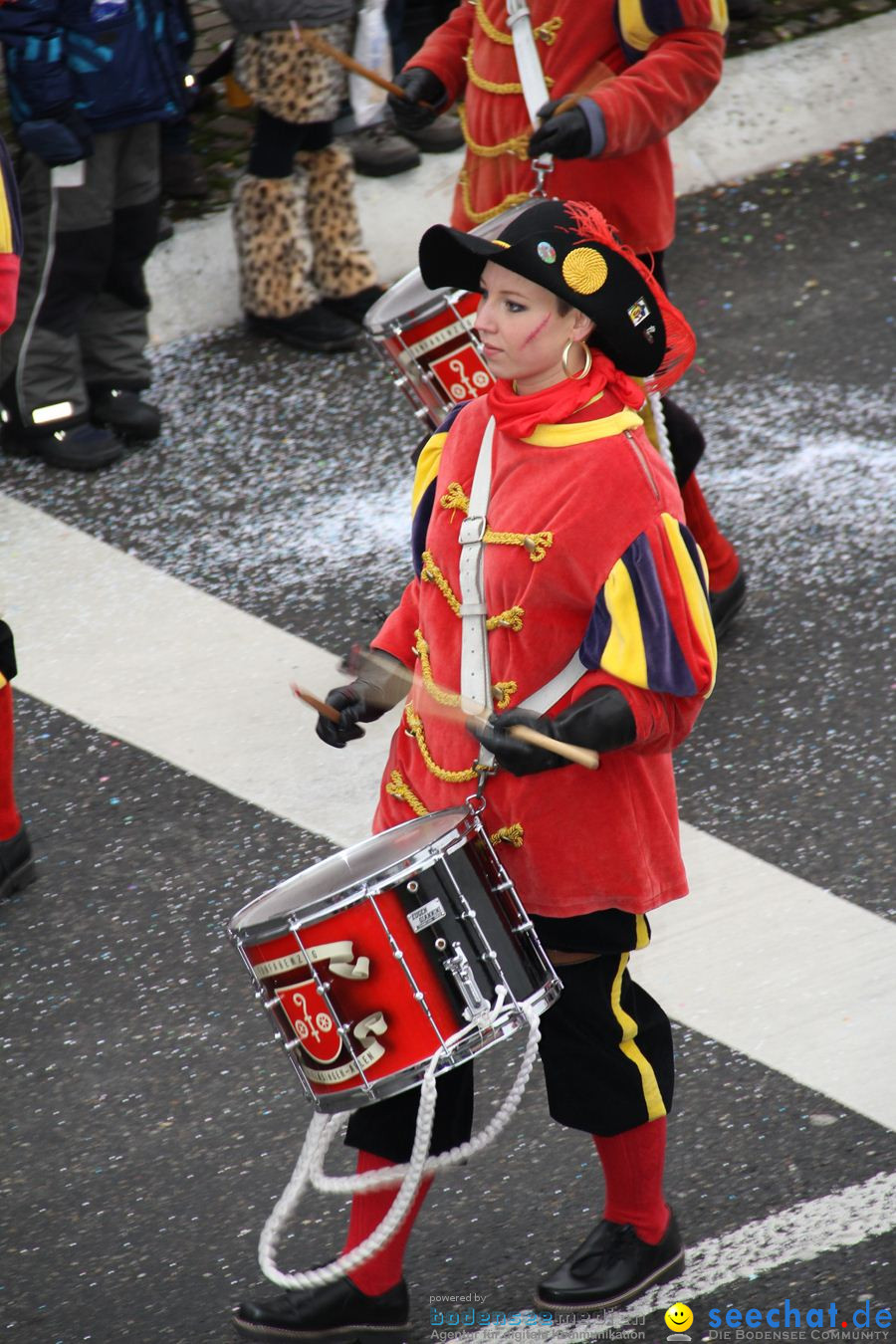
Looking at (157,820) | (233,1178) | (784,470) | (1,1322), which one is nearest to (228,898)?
(157,820)

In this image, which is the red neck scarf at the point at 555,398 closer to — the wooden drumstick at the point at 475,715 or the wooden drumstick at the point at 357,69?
the wooden drumstick at the point at 475,715

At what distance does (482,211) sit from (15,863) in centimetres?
198

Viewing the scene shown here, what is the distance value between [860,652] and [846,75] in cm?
396

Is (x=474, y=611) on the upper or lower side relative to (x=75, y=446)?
upper

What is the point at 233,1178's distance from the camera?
3.70 metres

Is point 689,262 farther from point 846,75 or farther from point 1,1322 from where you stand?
point 1,1322

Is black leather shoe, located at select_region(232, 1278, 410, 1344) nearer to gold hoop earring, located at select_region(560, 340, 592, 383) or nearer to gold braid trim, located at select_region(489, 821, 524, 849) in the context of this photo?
gold braid trim, located at select_region(489, 821, 524, 849)

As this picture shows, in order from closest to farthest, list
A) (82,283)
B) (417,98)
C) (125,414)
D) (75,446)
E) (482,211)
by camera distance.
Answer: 1. (482,211)
2. (417,98)
3. (82,283)
4. (75,446)
5. (125,414)

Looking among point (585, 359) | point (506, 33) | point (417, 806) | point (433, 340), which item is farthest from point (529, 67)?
point (417, 806)

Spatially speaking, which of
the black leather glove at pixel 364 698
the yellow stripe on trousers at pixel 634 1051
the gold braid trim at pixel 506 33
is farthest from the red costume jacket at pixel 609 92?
the yellow stripe on trousers at pixel 634 1051

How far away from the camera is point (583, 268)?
118 inches

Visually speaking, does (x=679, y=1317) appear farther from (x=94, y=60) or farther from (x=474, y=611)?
(x=94, y=60)

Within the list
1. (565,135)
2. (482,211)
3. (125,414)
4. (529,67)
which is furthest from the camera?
(125,414)

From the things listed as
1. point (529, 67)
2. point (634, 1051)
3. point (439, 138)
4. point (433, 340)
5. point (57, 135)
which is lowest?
point (439, 138)
